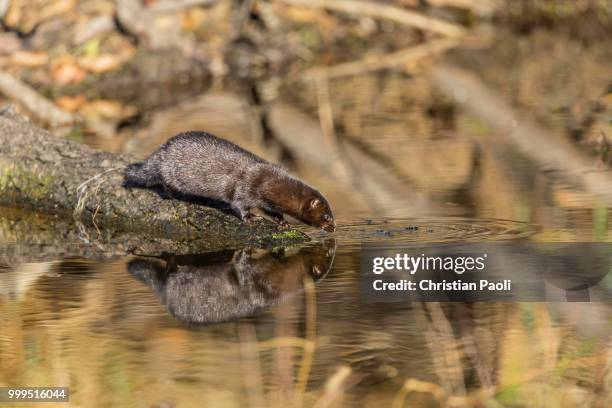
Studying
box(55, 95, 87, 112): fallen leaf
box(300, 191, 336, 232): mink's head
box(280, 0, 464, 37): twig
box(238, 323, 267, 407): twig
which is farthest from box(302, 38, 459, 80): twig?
box(238, 323, 267, 407): twig

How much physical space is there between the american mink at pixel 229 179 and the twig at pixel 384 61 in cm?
1001

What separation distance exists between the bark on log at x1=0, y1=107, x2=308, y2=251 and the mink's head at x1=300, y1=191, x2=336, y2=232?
25cm

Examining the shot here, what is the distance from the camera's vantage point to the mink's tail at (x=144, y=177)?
9.09 metres

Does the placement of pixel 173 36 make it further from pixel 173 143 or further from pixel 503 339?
pixel 503 339

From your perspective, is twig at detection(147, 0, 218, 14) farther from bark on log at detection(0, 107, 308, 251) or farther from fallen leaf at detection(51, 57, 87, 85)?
bark on log at detection(0, 107, 308, 251)

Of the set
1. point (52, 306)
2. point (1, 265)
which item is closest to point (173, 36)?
point (1, 265)

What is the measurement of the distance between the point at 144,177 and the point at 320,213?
4.86 feet

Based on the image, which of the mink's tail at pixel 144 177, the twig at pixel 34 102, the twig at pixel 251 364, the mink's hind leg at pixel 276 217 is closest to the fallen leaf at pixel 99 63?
the twig at pixel 34 102

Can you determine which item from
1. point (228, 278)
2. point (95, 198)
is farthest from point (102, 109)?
point (228, 278)

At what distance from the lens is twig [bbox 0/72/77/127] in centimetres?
1471

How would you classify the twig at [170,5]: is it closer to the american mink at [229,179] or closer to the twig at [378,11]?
the twig at [378,11]

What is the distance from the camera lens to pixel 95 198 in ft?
30.1

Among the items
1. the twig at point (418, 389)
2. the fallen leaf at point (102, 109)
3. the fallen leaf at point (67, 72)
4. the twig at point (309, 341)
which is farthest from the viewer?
the fallen leaf at point (67, 72)

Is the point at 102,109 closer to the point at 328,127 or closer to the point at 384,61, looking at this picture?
the point at 328,127
